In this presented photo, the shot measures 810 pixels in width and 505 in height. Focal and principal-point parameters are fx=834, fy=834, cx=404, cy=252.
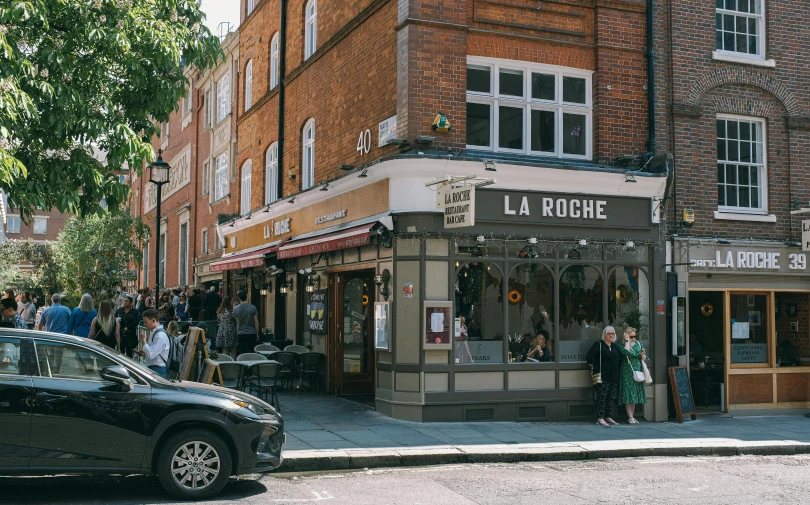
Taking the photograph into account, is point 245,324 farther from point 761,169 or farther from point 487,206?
point 761,169

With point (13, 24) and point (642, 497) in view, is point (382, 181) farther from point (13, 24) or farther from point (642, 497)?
point (642, 497)

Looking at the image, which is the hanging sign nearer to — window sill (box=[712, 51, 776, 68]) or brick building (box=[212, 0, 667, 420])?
brick building (box=[212, 0, 667, 420])

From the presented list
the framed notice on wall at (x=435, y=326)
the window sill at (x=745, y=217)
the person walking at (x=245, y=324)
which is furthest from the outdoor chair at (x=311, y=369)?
the window sill at (x=745, y=217)

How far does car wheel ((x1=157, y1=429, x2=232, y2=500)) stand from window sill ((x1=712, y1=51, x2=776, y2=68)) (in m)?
12.1

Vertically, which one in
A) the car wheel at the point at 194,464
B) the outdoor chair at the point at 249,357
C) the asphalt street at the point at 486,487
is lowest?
the asphalt street at the point at 486,487

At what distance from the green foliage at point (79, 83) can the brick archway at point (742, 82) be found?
30.4ft

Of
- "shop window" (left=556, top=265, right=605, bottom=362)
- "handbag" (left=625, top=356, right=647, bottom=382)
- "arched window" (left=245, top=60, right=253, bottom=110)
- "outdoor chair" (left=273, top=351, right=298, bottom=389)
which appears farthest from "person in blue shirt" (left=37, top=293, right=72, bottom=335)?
"arched window" (left=245, top=60, right=253, bottom=110)

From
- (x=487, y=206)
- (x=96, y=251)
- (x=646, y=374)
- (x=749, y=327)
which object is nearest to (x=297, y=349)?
(x=487, y=206)

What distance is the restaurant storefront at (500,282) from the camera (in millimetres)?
13008

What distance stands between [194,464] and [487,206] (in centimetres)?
695

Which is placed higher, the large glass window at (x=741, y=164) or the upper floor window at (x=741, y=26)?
the upper floor window at (x=741, y=26)

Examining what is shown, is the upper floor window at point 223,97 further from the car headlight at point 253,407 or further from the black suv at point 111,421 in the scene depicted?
the black suv at point 111,421

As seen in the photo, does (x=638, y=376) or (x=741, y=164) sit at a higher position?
(x=741, y=164)

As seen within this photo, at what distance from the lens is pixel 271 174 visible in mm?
21172
